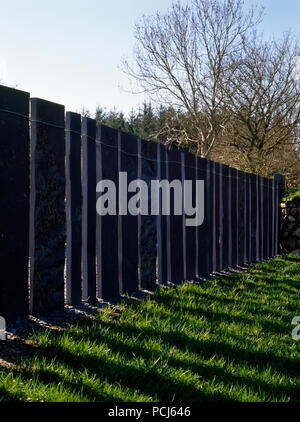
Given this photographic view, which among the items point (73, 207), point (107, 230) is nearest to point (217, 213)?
point (107, 230)

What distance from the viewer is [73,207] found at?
3.41 meters

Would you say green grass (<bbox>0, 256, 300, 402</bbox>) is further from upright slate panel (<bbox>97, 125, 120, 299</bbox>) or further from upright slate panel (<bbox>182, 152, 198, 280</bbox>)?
upright slate panel (<bbox>182, 152, 198, 280</bbox>)

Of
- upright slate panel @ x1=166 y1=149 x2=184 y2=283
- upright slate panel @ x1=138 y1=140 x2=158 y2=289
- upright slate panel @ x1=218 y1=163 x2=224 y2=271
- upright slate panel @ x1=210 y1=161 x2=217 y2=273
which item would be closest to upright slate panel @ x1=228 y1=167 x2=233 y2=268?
upright slate panel @ x1=218 y1=163 x2=224 y2=271

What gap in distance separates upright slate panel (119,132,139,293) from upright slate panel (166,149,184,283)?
0.77 meters

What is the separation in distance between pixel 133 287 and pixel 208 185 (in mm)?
2158

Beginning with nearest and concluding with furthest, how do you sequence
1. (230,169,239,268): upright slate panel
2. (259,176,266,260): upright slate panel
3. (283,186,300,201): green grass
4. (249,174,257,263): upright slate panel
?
(230,169,239,268): upright slate panel
(249,174,257,263): upright slate panel
(259,176,266,260): upright slate panel
(283,186,300,201): green grass

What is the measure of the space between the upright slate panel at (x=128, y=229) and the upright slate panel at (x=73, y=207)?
1.87ft

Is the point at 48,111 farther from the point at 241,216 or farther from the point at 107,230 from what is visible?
the point at 241,216

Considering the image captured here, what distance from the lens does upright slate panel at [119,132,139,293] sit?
4.01m

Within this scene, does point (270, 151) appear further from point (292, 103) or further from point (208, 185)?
point (208, 185)

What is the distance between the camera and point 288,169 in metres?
12.8

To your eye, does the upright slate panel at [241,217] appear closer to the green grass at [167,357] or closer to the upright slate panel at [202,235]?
the upright slate panel at [202,235]

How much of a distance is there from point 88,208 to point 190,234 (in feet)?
6.80
